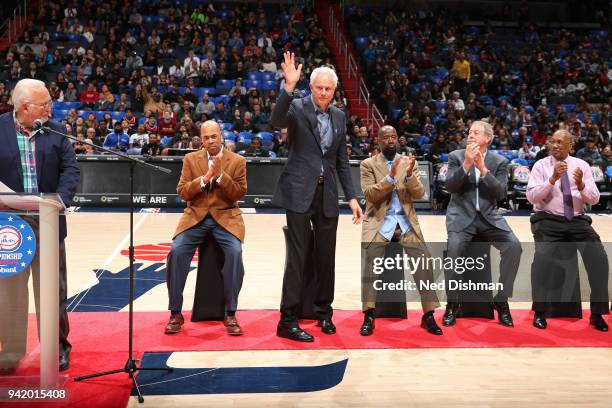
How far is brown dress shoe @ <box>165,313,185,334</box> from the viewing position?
199 inches

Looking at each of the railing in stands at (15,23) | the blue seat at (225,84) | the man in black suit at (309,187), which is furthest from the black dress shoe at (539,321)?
the railing in stands at (15,23)

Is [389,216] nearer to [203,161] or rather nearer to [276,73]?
[203,161]

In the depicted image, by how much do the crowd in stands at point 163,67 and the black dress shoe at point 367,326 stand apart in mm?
7855

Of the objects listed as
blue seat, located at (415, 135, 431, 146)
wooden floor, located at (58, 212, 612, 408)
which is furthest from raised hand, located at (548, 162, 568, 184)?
blue seat, located at (415, 135, 431, 146)

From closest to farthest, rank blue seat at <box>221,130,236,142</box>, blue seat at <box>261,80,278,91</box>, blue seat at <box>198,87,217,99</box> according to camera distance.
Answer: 1. blue seat at <box>221,130,236,142</box>
2. blue seat at <box>198,87,217,99</box>
3. blue seat at <box>261,80,278,91</box>

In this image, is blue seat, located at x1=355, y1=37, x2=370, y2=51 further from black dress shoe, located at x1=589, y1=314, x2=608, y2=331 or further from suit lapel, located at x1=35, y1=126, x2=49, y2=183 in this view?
suit lapel, located at x1=35, y1=126, x2=49, y2=183

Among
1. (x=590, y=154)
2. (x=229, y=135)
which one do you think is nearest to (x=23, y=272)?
(x=229, y=135)

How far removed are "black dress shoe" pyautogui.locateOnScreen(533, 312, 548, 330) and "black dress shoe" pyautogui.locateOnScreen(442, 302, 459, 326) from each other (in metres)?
0.61

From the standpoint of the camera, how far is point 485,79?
19.3 meters

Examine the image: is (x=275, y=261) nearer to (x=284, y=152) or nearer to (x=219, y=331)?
(x=219, y=331)

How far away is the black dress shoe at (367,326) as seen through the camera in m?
5.14

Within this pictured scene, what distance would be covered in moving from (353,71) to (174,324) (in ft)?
52.1

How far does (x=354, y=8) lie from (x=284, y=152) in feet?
32.3

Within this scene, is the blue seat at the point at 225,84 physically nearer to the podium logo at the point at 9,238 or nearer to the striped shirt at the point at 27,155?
the striped shirt at the point at 27,155
